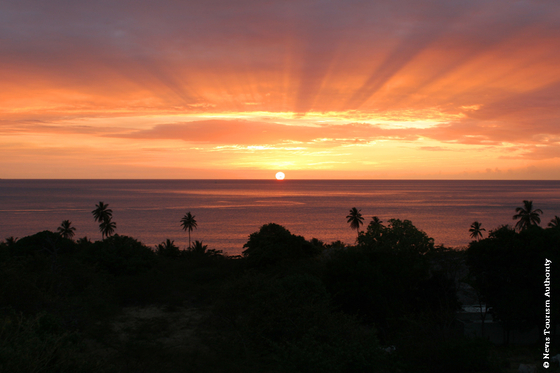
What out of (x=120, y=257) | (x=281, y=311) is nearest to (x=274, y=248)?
(x=120, y=257)

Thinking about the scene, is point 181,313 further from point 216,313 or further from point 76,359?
point 76,359

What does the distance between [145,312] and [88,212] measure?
15579 centimetres

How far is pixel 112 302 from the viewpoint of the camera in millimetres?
30469

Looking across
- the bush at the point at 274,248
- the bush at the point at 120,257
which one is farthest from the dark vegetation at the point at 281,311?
the bush at the point at 274,248

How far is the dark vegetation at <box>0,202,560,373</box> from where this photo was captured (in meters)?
16.0

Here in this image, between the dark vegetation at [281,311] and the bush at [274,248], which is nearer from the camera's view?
the dark vegetation at [281,311]

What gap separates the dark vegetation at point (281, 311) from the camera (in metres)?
16.0

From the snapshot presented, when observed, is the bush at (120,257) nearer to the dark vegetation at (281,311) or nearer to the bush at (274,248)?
the dark vegetation at (281,311)

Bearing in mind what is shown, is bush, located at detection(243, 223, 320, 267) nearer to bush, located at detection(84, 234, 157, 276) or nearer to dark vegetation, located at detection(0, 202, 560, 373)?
dark vegetation, located at detection(0, 202, 560, 373)

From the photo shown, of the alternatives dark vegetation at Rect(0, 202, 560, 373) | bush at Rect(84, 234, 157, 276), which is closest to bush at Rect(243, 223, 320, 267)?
dark vegetation at Rect(0, 202, 560, 373)

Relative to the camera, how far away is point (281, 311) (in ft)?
65.1

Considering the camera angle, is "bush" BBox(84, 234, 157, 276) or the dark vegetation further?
"bush" BBox(84, 234, 157, 276)

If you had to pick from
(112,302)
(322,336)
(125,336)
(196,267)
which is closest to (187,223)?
(196,267)

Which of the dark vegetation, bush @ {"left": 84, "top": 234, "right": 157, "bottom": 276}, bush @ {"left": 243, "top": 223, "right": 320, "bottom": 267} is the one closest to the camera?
the dark vegetation
